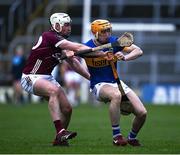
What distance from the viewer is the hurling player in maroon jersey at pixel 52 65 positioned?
14.1 meters

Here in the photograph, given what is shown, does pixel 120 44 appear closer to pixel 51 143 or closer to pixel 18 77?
pixel 51 143

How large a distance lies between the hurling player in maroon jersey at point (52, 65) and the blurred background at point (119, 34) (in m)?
18.7

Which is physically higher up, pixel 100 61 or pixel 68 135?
pixel 100 61

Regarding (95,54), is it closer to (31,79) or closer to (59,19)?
(59,19)

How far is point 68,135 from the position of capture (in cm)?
1381

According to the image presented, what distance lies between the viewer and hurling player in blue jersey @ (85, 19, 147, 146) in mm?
13898

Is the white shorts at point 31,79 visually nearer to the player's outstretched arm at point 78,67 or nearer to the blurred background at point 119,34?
the player's outstretched arm at point 78,67

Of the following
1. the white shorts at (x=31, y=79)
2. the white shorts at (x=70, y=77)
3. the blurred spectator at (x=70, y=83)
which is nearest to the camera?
the white shorts at (x=31, y=79)

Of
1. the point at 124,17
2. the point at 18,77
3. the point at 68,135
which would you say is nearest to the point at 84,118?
the point at 18,77

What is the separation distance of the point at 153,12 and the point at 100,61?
26.8m

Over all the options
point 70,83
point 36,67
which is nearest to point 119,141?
point 36,67

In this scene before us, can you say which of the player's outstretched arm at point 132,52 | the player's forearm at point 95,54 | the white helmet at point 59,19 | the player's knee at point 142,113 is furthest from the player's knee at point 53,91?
the player's knee at point 142,113

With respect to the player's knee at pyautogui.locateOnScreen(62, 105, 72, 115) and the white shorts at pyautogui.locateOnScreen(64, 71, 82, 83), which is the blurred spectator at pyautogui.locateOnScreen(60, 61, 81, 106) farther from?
the player's knee at pyautogui.locateOnScreen(62, 105, 72, 115)

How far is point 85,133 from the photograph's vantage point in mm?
18625
